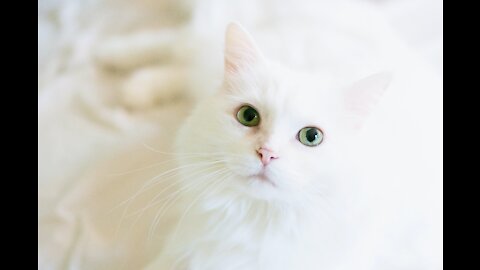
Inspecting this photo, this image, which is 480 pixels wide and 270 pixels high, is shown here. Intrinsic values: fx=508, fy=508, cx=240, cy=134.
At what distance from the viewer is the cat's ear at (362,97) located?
39.5 inches

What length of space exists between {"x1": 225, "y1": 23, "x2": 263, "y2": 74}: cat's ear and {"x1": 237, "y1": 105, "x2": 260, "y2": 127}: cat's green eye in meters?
0.10

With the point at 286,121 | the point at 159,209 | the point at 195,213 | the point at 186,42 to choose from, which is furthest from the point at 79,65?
the point at 286,121

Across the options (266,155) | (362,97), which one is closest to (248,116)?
(266,155)

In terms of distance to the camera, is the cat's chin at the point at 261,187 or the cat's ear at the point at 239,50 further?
the cat's ear at the point at 239,50

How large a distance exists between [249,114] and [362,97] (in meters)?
0.23

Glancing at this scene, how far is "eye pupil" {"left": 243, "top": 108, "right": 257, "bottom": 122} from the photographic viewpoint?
989 millimetres

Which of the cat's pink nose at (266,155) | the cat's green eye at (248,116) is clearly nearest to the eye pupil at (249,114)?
the cat's green eye at (248,116)

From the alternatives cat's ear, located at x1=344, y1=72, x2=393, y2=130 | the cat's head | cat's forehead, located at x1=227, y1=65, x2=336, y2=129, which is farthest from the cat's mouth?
cat's ear, located at x1=344, y1=72, x2=393, y2=130

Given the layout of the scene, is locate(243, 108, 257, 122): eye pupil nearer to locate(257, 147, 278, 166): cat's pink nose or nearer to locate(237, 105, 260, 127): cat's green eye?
locate(237, 105, 260, 127): cat's green eye

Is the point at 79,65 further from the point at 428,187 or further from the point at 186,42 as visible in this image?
the point at 428,187

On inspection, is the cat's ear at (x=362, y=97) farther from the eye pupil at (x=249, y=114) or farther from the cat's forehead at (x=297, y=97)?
the eye pupil at (x=249, y=114)

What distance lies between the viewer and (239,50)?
3.44 feet

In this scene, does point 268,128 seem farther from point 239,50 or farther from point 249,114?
point 239,50

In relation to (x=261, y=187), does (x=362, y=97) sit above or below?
above
